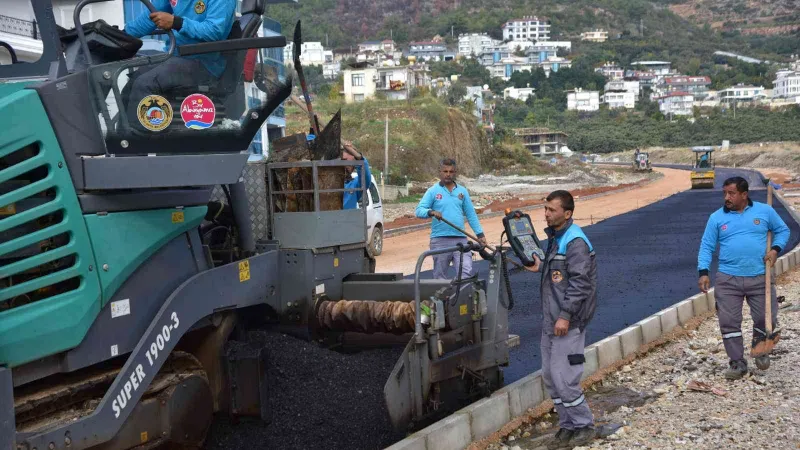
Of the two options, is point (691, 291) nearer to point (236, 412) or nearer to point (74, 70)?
point (236, 412)

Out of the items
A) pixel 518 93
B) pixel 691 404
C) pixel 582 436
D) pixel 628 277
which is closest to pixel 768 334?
pixel 691 404

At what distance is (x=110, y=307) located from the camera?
481cm

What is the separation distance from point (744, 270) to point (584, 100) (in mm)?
171678

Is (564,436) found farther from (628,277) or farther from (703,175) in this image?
(703,175)

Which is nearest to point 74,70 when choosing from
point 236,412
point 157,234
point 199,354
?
point 157,234

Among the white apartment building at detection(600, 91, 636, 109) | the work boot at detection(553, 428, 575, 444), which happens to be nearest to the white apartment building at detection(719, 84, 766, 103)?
the white apartment building at detection(600, 91, 636, 109)

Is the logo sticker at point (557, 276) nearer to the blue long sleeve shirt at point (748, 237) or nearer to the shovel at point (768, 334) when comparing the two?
the blue long sleeve shirt at point (748, 237)

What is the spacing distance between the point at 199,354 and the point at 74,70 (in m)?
2.01

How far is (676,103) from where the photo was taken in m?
175

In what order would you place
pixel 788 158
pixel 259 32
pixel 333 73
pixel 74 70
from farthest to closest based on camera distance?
pixel 333 73, pixel 788 158, pixel 259 32, pixel 74 70

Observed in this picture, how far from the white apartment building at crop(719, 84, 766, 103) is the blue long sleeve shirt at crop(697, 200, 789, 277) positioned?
596 ft

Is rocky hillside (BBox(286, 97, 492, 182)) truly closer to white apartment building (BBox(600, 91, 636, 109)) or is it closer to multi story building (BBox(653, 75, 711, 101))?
white apartment building (BBox(600, 91, 636, 109))

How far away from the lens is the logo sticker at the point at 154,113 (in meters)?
4.94

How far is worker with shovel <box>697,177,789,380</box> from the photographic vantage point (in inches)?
326
